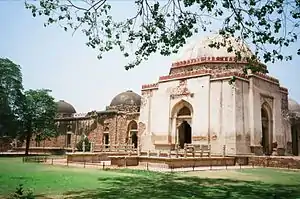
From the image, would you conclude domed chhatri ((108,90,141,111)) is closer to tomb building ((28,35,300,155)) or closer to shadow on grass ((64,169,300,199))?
tomb building ((28,35,300,155))

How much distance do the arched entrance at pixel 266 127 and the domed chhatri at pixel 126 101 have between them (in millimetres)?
11218

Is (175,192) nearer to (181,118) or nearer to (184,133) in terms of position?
(181,118)

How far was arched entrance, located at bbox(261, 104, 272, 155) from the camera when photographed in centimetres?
2272

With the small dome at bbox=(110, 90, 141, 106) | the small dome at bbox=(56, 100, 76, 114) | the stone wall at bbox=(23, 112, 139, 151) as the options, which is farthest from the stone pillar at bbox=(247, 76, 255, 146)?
the small dome at bbox=(56, 100, 76, 114)

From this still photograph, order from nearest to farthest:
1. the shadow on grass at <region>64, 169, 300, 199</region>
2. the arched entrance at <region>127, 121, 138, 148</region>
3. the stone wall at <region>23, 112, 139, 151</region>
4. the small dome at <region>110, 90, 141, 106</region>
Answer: the shadow on grass at <region>64, 169, 300, 199</region>
the arched entrance at <region>127, 121, 138, 148</region>
the stone wall at <region>23, 112, 139, 151</region>
the small dome at <region>110, 90, 141, 106</region>

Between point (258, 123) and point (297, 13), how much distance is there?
48.3 ft

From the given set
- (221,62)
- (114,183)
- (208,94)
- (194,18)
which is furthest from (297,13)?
(221,62)

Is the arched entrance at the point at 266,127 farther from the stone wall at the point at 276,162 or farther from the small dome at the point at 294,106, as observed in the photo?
the small dome at the point at 294,106

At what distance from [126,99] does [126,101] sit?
11.4 inches

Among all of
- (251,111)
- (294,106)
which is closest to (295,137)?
(294,106)

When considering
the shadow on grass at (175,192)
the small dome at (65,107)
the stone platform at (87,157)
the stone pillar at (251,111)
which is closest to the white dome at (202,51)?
the stone pillar at (251,111)

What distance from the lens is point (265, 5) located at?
304 inches

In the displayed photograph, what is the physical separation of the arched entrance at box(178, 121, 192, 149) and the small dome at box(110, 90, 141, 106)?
8.70m

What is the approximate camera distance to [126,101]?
31844 mm
